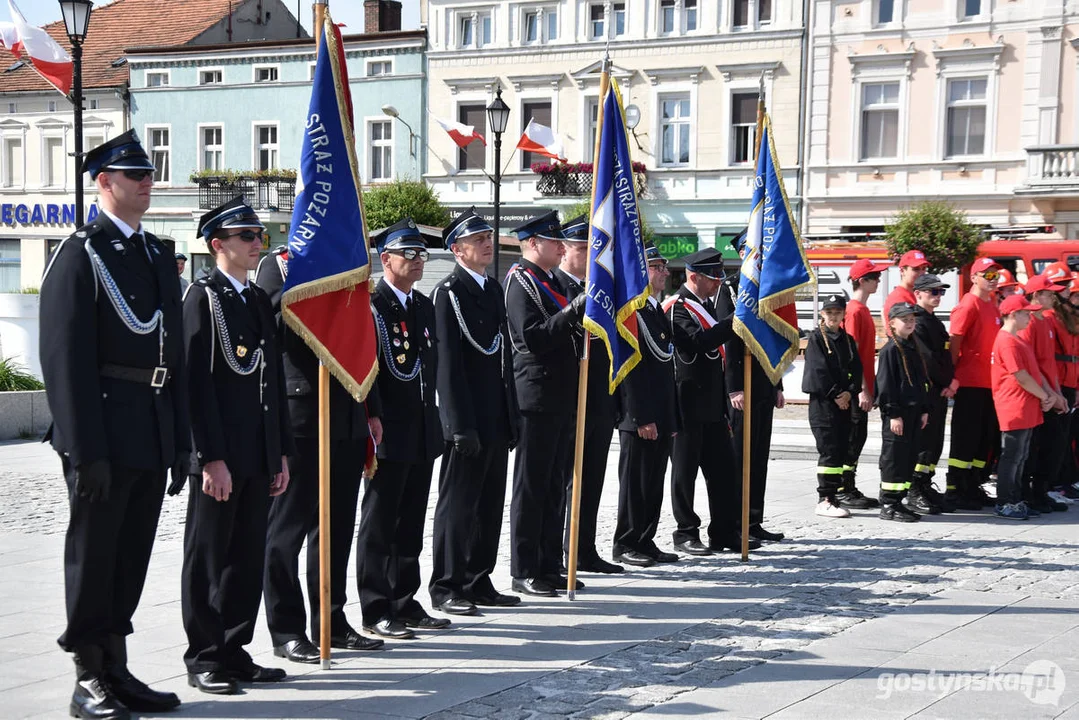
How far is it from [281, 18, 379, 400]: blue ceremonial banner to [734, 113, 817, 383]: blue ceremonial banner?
154 inches

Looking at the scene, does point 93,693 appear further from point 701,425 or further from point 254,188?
point 254,188

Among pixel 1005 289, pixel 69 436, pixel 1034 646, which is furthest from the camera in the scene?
pixel 1005 289

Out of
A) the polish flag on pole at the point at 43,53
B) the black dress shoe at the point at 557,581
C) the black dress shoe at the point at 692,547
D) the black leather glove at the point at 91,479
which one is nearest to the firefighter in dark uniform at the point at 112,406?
the black leather glove at the point at 91,479

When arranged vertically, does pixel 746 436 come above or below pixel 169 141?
below

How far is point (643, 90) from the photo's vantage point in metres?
36.8

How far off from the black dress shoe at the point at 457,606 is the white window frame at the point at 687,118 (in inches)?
1176

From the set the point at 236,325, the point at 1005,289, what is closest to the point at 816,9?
the point at 1005,289

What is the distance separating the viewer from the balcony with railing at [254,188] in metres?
40.3

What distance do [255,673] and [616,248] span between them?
11.8 ft

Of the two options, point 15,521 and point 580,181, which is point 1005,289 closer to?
point 15,521

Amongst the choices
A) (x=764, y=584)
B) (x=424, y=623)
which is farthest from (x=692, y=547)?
(x=424, y=623)

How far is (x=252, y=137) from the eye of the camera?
136ft

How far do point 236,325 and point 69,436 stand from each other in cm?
101

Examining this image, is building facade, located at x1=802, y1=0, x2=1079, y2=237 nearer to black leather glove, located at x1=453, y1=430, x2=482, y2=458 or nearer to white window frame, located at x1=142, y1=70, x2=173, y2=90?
white window frame, located at x1=142, y1=70, x2=173, y2=90
